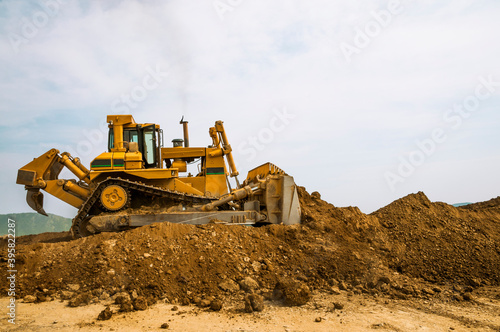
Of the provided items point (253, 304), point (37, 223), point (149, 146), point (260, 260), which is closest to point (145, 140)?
point (149, 146)

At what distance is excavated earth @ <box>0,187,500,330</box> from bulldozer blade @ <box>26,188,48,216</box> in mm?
2868

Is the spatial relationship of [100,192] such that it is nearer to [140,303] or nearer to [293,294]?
[140,303]

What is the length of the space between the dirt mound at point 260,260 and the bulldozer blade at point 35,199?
110 inches

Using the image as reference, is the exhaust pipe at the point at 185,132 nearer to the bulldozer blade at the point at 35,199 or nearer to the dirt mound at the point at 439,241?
the bulldozer blade at the point at 35,199

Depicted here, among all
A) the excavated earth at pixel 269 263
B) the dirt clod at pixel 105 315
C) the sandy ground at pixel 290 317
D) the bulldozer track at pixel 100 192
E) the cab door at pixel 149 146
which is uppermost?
the cab door at pixel 149 146

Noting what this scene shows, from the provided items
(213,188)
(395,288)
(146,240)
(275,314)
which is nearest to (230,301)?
(275,314)

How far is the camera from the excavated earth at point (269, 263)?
21.7 ft

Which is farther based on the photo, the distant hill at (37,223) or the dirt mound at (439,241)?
the distant hill at (37,223)

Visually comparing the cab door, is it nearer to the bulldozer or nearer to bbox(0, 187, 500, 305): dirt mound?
the bulldozer

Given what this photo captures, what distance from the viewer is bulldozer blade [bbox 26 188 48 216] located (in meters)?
10.5

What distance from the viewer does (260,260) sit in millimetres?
7438

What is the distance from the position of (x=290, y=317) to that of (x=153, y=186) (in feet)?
18.4

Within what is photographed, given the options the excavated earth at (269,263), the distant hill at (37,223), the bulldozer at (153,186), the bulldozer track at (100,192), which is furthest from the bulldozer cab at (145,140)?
the distant hill at (37,223)

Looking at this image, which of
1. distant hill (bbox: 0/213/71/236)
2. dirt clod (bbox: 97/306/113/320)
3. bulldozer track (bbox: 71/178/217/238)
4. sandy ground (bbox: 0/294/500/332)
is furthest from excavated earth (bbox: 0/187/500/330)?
distant hill (bbox: 0/213/71/236)
